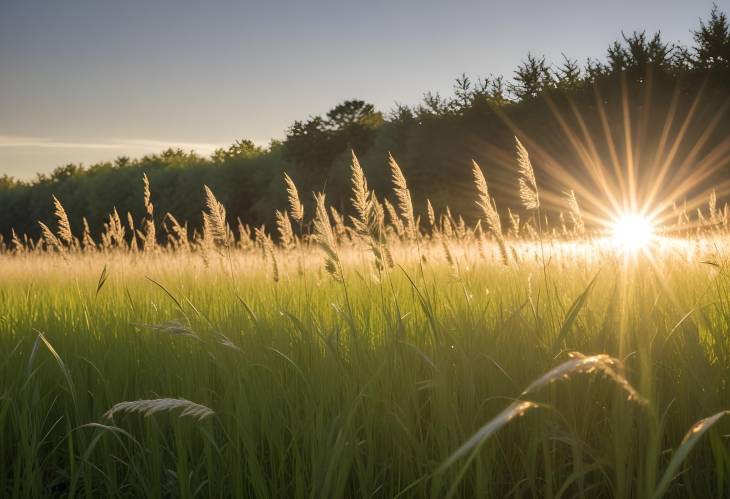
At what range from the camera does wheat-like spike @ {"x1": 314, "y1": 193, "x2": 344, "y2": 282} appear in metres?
2.27

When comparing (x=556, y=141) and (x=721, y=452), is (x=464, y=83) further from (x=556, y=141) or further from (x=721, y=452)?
(x=721, y=452)

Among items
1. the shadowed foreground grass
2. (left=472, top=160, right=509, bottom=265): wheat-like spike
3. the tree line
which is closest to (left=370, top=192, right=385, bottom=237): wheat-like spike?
the shadowed foreground grass

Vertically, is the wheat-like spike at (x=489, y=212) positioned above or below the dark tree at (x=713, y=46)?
below

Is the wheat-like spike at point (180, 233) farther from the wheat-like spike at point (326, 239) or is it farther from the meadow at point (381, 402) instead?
the wheat-like spike at point (326, 239)

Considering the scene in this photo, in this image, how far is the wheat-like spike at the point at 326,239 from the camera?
2270mm

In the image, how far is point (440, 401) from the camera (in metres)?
2.11

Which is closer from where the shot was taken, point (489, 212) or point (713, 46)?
point (489, 212)

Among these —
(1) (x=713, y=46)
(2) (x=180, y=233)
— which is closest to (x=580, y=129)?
(1) (x=713, y=46)

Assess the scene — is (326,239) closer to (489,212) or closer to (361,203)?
(361,203)

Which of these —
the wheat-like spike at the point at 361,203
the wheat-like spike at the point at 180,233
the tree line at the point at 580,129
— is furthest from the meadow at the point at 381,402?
the tree line at the point at 580,129

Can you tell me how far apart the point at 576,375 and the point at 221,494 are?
4.36 ft

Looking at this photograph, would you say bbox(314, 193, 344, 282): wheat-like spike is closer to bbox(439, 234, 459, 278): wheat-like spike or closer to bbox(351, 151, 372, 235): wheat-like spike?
bbox(351, 151, 372, 235): wheat-like spike

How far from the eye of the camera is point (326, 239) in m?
2.33

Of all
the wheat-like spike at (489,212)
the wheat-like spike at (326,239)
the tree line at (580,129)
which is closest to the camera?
the wheat-like spike at (326,239)
